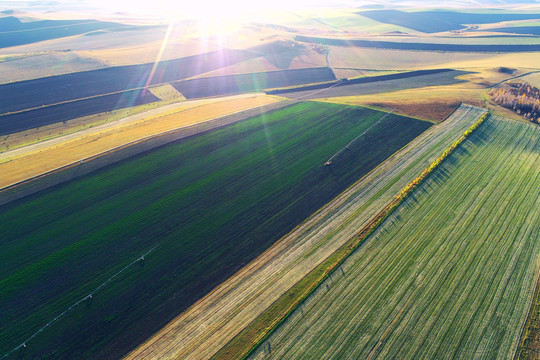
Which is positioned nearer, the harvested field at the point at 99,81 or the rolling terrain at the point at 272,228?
the rolling terrain at the point at 272,228

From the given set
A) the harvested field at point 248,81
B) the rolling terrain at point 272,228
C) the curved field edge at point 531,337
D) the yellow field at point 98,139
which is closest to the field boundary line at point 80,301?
the rolling terrain at point 272,228

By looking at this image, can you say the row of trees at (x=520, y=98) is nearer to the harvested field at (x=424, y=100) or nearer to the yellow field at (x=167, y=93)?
the harvested field at (x=424, y=100)

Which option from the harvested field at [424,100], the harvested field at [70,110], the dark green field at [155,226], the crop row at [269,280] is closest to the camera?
the crop row at [269,280]

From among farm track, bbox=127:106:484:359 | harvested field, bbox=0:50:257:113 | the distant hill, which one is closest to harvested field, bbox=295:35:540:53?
harvested field, bbox=0:50:257:113

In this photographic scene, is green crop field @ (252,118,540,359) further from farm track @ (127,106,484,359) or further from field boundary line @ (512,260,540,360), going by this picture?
farm track @ (127,106,484,359)

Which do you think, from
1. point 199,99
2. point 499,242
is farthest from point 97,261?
point 199,99

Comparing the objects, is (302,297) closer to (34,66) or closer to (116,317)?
(116,317)

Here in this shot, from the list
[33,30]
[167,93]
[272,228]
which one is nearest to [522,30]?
[167,93]
